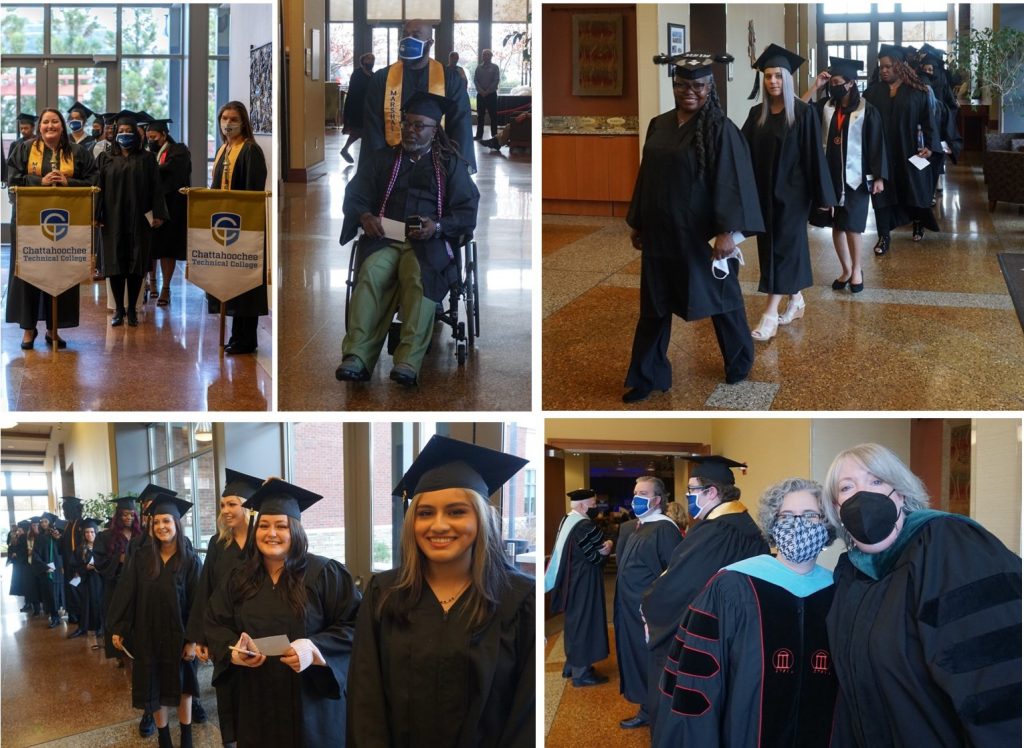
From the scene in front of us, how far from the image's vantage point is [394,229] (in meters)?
4.71

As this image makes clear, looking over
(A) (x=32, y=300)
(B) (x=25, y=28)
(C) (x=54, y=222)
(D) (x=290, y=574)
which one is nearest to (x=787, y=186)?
Result: (D) (x=290, y=574)

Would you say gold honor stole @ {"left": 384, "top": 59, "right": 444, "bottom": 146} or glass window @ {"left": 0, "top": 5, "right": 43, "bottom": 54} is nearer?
gold honor stole @ {"left": 384, "top": 59, "right": 444, "bottom": 146}

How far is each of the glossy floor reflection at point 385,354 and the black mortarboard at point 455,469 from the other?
1.21m

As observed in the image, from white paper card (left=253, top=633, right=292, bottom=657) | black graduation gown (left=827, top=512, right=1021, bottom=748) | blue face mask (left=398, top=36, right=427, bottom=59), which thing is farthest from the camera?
blue face mask (left=398, top=36, right=427, bottom=59)

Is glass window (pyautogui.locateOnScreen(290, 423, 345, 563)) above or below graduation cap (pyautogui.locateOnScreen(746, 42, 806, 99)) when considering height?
below

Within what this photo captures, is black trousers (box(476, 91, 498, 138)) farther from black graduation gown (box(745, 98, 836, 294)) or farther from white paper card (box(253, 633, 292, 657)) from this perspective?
white paper card (box(253, 633, 292, 657))

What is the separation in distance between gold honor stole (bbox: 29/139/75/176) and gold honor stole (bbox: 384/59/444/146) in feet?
9.28

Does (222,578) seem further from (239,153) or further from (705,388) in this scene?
(239,153)

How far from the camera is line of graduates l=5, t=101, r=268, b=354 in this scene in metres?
5.93

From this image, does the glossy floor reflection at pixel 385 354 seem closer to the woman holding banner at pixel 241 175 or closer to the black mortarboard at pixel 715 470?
the woman holding banner at pixel 241 175

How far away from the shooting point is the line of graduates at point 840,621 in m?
2.55

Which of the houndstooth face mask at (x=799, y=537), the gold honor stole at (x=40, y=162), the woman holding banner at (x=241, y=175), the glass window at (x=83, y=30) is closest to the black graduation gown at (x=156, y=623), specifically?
the woman holding banner at (x=241, y=175)

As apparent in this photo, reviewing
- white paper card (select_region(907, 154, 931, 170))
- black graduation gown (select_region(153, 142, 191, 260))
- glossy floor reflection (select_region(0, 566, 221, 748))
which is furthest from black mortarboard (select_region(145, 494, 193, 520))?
white paper card (select_region(907, 154, 931, 170))

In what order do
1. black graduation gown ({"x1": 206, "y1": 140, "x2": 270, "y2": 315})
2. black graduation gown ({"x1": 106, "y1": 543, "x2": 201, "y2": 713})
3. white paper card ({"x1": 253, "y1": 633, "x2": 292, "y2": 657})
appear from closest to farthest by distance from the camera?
white paper card ({"x1": 253, "y1": 633, "x2": 292, "y2": 657}) < black graduation gown ({"x1": 106, "y1": 543, "x2": 201, "y2": 713}) < black graduation gown ({"x1": 206, "y1": 140, "x2": 270, "y2": 315})
